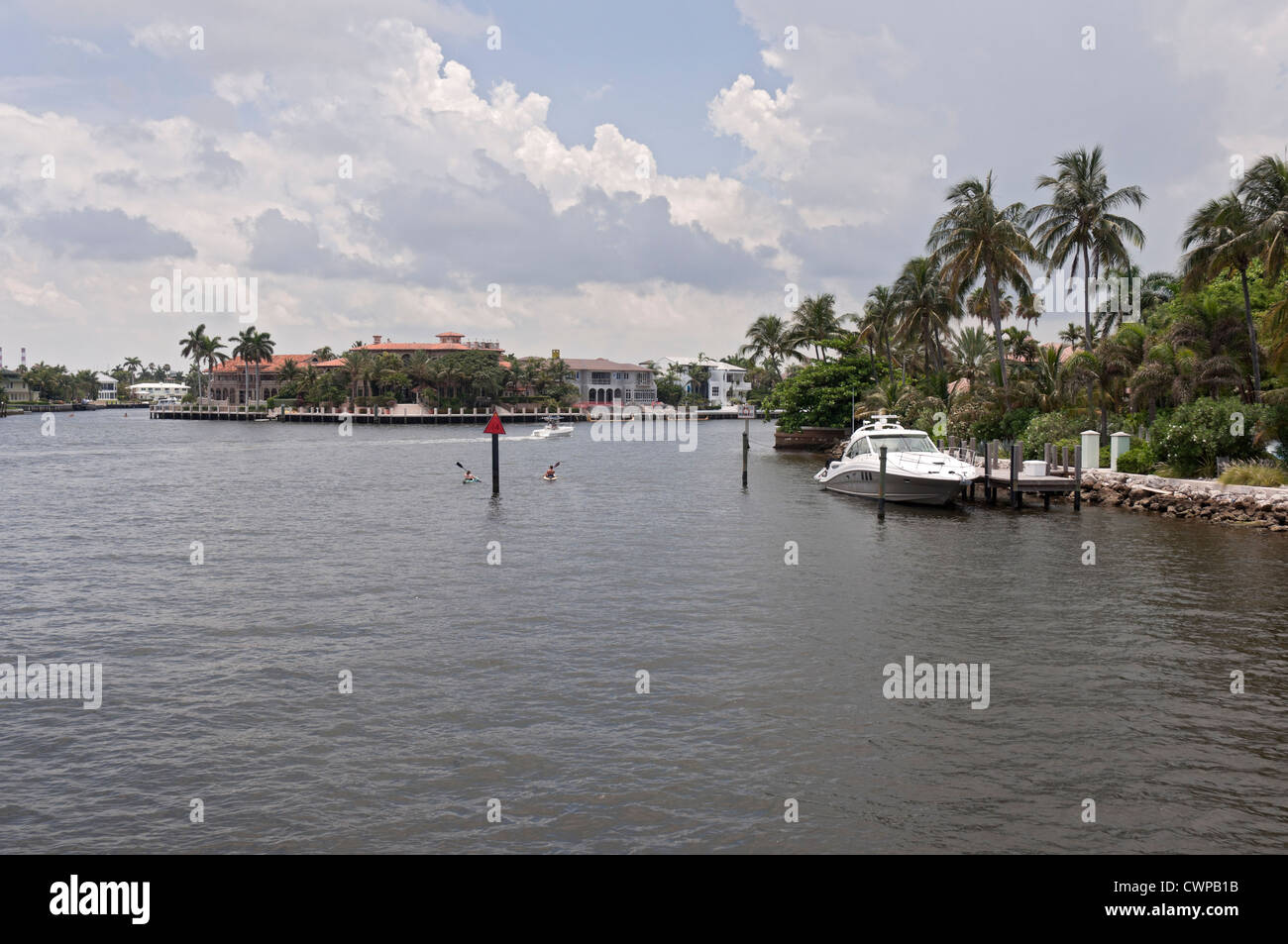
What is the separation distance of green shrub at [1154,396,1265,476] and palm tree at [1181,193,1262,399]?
6.09 ft

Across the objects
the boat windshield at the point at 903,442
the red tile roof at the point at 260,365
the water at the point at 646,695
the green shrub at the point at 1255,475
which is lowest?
the water at the point at 646,695

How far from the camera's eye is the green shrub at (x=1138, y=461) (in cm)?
4175

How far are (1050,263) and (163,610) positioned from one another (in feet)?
167

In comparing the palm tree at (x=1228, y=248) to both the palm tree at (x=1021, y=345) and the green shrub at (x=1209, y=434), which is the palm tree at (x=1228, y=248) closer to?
the green shrub at (x=1209, y=434)

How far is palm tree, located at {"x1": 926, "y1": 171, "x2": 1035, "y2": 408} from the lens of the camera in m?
56.0

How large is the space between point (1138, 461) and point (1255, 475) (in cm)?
739

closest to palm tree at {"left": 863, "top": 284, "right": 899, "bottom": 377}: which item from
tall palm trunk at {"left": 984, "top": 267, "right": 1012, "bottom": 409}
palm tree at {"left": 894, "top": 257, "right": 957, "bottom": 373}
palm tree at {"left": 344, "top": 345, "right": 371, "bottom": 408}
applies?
palm tree at {"left": 894, "top": 257, "right": 957, "bottom": 373}

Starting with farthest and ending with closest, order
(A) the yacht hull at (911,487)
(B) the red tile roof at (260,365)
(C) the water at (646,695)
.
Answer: (B) the red tile roof at (260,365) → (A) the yacht hull at (911,487) → (C) the water at (646,695)

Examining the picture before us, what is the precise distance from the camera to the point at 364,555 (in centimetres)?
2856

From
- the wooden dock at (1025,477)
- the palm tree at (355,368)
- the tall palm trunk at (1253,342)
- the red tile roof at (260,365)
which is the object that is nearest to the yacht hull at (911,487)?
the wooden dock at (1025,477)

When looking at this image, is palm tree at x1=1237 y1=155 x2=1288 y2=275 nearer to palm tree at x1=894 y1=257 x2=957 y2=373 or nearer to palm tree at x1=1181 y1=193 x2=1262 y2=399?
palm tree at x1=1181 y1=193 x2=1262 y2=399

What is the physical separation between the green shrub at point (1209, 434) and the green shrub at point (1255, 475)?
995 millimetres

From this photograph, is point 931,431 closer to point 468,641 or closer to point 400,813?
point 468,641
